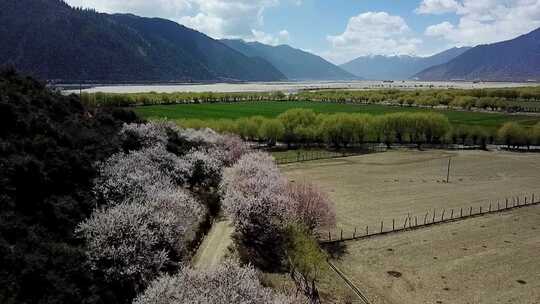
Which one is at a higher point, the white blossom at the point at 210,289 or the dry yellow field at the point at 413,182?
the white blossom at the point at 210,289

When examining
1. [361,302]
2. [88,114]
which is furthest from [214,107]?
[361,302]

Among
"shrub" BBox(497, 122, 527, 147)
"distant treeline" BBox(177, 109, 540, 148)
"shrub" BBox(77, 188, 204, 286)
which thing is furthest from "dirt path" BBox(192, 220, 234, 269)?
"shrub" BBox(497, 122, 527, 147)

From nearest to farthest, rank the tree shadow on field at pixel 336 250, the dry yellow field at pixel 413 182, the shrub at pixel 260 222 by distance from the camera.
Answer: the shrub at pixel 260 222 → the tree shadow on field at pixel 336 250 → the dry yellow field at pixel 413 182

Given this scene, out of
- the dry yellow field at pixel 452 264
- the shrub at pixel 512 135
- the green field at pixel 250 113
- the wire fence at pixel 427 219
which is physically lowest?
the dry yellow field at pixel 452 264

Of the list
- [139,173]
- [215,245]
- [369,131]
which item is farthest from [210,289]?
[369,131]

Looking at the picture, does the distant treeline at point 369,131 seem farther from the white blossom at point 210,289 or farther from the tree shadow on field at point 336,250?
the white blossom at point 210,289

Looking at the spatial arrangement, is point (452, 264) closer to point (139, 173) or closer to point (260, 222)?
point (260, 222)

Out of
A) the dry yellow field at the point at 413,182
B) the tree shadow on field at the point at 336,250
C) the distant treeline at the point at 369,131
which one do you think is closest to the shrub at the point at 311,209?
the tree shadow on field at the point at 336,250
